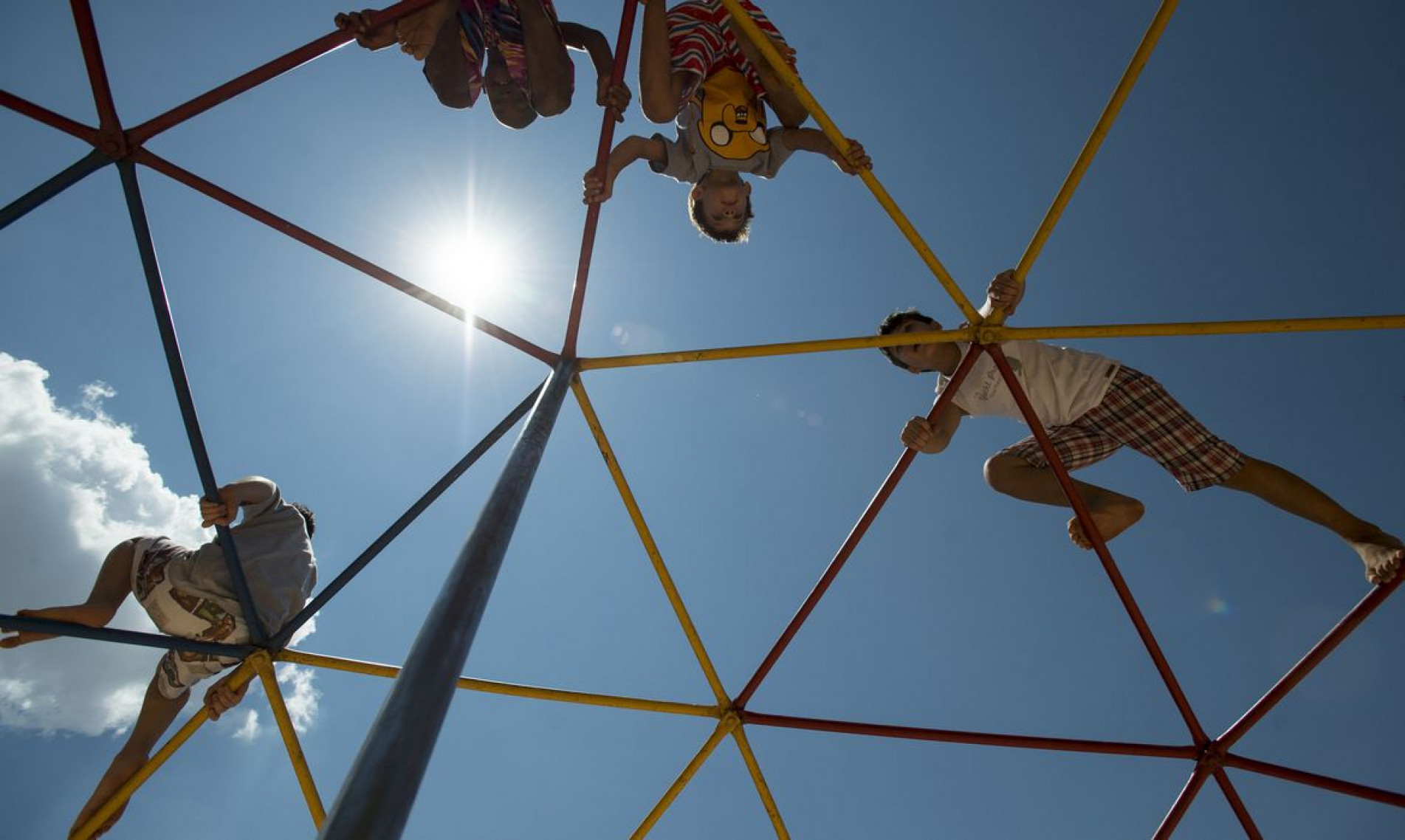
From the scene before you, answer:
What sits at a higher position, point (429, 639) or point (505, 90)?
point (505, 90)

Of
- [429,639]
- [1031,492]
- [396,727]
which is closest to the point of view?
[396,727]

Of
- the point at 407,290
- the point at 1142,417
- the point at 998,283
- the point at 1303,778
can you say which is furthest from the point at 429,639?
the point at 1303,778

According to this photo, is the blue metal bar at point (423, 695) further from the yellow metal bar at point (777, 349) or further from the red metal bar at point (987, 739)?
the red metal bar at point (987, 739)

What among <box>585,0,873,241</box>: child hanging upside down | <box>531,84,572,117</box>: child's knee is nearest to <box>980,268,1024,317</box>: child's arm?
<box>585,0,873,241</box>: child hanging upside down

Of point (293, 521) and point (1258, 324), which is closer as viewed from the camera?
point (1258, 324)

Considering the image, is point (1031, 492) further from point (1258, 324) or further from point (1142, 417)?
point (1258, 324)

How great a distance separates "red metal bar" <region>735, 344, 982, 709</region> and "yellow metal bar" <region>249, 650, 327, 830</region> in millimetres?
3194

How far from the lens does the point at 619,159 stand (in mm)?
5543

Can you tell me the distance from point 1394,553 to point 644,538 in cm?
451

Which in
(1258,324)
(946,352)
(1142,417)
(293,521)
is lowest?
(293,521)

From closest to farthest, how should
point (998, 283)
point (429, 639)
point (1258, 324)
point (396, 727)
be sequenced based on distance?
point (396, 727), point (429, 639), point (1258, 324), point (998, 283)

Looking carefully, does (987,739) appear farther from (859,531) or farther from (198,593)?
(198,593)

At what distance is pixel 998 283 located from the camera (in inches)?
187

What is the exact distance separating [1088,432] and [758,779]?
3.54 metres
